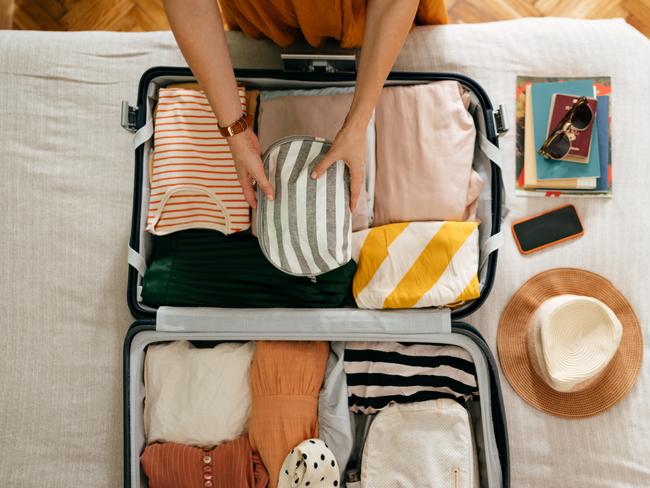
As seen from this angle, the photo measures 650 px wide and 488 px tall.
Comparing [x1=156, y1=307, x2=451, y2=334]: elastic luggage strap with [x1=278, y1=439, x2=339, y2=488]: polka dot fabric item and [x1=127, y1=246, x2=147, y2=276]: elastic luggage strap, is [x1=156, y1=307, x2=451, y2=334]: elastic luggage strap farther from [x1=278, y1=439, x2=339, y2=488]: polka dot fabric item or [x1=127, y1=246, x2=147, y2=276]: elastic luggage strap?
[x1=278, y1=439, x2=339, y2=488]: polka dot fabric item

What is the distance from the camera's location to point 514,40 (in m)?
1.21

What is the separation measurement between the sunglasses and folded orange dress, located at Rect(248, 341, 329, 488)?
0.71m

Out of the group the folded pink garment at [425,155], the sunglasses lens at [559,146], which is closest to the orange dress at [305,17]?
the folded pink garment at [425,155]

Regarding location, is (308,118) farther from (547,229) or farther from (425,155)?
(547,229)

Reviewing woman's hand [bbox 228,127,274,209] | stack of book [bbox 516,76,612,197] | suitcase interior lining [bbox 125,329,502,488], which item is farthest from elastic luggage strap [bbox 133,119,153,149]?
stack of book [bbox 516,76,612,197]

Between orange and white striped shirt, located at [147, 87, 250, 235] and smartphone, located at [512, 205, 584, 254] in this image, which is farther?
smartphone, located at [512, 205, 584, 254]

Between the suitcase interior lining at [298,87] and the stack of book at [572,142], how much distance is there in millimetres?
145

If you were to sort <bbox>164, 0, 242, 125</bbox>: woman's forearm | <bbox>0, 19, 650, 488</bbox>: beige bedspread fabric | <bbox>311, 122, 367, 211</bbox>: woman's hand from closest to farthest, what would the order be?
<bbox>164, 0, 242, 125</bbox>: woman's forearm → <bbox>311, 122, 367, 211</bbox>: woman's hand → <bbox>0, 19, 650, 488</bbox>: beige bedspread fabric

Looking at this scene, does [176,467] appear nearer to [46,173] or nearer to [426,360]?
[426,360]

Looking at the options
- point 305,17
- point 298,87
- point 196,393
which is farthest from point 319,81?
point 196,393

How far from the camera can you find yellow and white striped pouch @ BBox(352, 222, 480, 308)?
3.27 feet

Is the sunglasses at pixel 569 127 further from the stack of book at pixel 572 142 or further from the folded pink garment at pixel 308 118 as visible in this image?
the folded pink garment at pixel 308 118

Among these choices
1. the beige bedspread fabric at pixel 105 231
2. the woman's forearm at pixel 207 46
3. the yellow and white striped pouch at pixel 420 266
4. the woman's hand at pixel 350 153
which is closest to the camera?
the woman's forearm at pixel 207 46

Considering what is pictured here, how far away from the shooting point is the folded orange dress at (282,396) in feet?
3.43
